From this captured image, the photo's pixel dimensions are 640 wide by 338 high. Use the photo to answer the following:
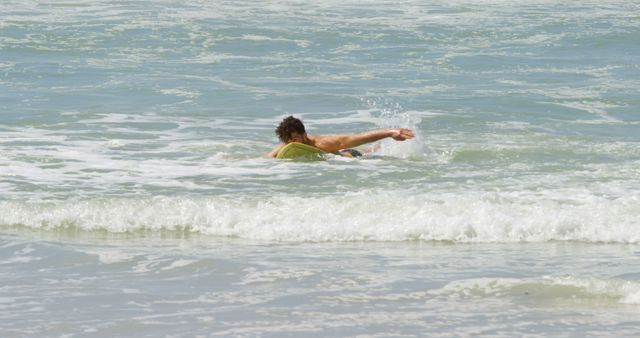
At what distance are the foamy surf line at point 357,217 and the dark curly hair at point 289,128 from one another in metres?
2.08

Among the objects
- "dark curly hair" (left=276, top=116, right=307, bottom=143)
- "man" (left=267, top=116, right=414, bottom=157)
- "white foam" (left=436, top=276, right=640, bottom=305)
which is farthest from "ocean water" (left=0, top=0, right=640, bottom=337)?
"dark curly hair" (left=276, top=116, right=307, bottom=143)

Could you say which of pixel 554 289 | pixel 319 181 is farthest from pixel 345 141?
pixel 554 289

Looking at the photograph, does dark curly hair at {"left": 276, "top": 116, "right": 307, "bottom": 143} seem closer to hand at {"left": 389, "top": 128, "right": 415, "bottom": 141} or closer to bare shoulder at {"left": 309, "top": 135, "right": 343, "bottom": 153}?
bare shoulder at {"left": 309, "top": 135, "right": 343, "bottom": 153}

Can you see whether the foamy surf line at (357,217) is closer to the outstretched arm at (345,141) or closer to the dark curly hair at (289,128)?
the outstretched arm at (345,141)

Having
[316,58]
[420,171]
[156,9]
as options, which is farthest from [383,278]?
[156,9]

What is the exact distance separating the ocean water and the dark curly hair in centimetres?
37

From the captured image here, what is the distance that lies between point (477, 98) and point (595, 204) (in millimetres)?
7564

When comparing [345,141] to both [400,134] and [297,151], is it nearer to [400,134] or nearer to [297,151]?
[297,151]

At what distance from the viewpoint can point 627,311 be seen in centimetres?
732

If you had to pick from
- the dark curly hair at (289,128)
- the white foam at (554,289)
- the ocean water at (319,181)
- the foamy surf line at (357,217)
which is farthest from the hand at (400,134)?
the white foam at (554,289)

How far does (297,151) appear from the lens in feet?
44.6

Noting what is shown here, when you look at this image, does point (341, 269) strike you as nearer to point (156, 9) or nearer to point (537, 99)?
point (537, 99)

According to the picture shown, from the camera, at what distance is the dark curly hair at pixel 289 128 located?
45.1ft

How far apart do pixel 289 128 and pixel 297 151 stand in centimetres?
31
